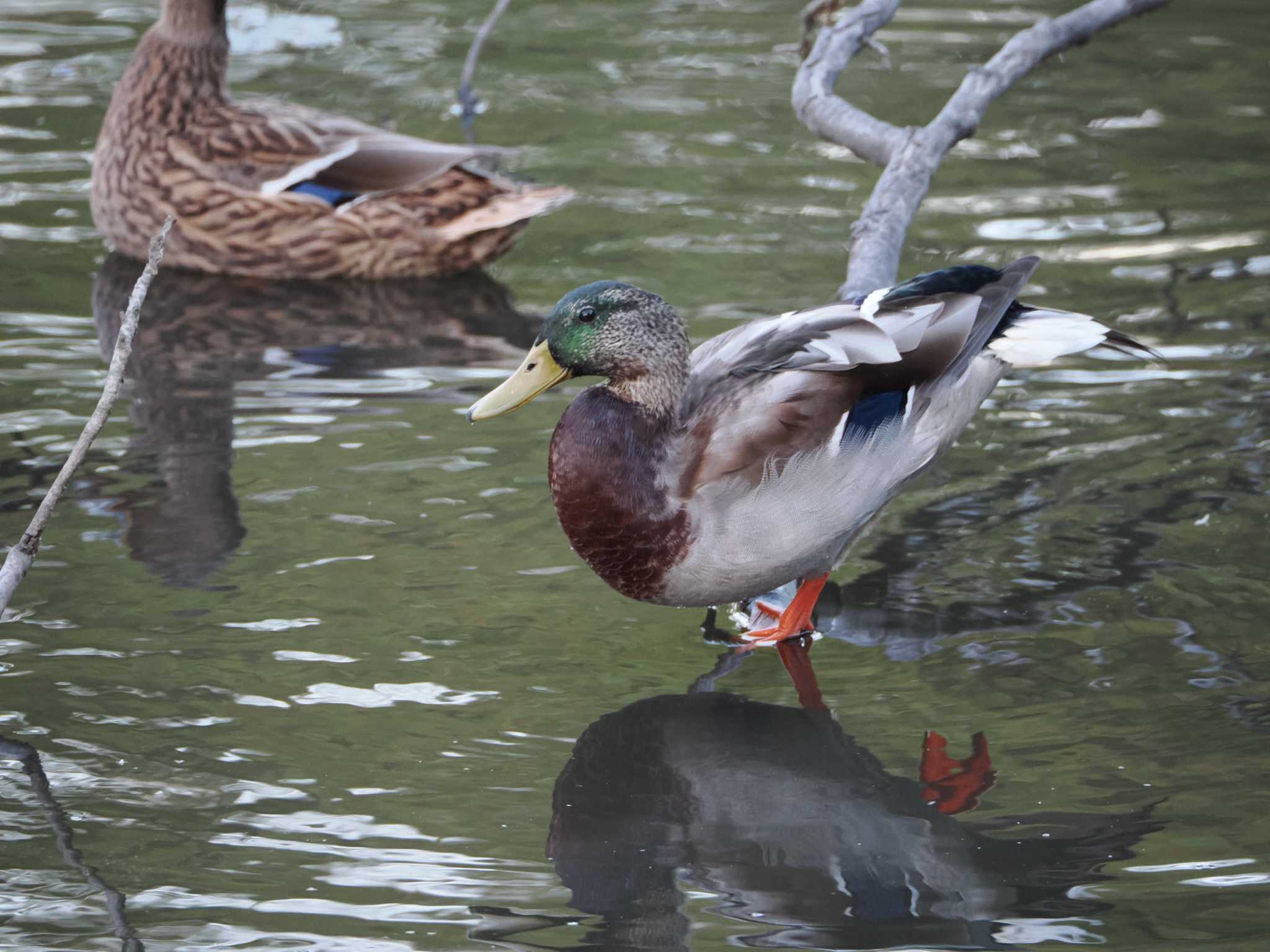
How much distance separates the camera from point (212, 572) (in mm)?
4734

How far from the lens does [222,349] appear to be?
6.48 metres

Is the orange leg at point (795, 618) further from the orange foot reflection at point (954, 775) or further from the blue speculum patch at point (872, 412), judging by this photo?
the orange foot reflection at point (954, 775)

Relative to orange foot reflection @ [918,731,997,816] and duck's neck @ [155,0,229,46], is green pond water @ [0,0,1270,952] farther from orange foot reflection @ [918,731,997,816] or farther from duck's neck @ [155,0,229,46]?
duck's neck @ [155,0,229,46]

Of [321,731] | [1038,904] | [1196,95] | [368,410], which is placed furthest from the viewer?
[1196,95]

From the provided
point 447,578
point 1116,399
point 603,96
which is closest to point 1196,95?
point 603,96

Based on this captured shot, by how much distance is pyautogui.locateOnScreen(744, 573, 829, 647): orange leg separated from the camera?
4.39m

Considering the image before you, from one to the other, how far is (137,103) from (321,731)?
4.22m

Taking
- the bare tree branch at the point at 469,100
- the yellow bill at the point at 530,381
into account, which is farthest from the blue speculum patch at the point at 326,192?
the yellow bill at the point at 530,381

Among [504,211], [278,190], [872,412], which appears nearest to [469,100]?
[504,211]

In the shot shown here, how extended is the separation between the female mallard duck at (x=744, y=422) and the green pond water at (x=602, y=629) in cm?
37

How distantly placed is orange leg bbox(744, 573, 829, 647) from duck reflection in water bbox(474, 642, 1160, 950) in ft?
0.99

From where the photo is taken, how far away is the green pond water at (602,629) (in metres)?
3.33

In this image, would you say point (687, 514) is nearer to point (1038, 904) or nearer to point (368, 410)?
point (1038, 904)

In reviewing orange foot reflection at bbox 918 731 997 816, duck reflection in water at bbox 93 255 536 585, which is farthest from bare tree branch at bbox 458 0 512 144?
orange foot reflection at bbox 918 731 997 816
